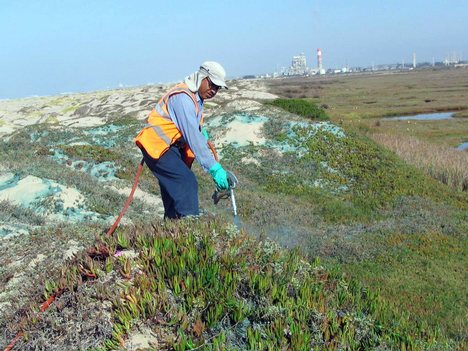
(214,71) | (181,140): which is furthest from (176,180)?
(214,71)

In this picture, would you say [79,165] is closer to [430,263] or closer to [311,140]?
[311,140]

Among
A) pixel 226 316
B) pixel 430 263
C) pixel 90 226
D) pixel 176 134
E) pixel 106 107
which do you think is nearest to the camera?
pixel 226 316

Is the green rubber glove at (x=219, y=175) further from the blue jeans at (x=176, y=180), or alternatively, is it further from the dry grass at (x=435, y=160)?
the dry grass at (x=435, y=160)

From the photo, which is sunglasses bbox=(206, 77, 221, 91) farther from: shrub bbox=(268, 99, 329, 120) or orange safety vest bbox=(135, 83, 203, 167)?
shrub bbox=(268, 99, 329, 120)

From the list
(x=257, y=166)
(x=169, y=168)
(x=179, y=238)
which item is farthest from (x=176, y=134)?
(x=257, y=166)

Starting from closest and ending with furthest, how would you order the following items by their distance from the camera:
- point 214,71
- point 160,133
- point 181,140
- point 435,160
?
point 214,71 < point 160,133 < point 181,140 < point 435,160

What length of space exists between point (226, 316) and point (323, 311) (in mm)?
663

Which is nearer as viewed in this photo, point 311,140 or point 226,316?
point 226,316

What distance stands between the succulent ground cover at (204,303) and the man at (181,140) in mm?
962

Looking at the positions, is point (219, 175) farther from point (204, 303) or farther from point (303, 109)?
point (303, 109)

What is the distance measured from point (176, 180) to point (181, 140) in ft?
1.29

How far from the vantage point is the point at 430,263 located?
830 cm

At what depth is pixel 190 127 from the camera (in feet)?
16.4

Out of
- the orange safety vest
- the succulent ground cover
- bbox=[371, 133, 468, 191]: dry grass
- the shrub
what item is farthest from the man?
the shrub
